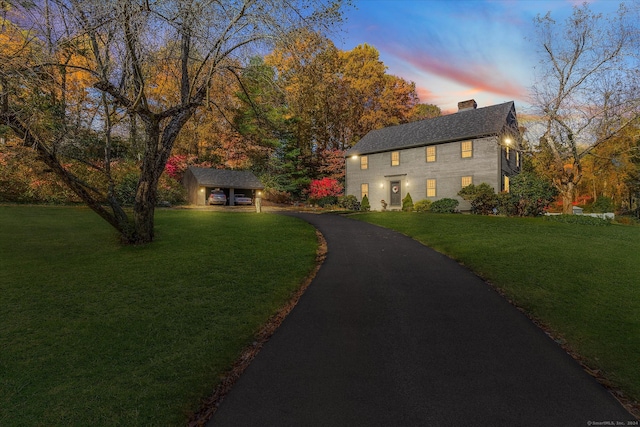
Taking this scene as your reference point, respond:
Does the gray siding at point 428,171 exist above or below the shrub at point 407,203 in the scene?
above

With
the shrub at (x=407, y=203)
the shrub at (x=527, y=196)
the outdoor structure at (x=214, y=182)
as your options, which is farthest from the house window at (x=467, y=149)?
the outdoor structure at (x=214, y=182)

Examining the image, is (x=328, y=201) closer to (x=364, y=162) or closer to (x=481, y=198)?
(x=364, y=162)

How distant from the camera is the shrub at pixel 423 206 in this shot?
25.6 m

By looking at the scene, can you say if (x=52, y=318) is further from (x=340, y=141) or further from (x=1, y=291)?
(x=340, y=141)

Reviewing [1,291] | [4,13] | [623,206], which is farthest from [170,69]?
[623,206]

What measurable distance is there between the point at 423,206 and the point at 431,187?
2.27 metres

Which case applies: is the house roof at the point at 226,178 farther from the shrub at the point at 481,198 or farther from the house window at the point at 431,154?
the shrub at the point at 481,198

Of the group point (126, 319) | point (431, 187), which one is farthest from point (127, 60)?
point (431, 187)

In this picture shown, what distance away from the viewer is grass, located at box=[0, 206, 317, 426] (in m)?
3.12

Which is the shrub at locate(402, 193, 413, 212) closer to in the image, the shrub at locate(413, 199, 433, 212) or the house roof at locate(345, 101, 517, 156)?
the shrub at locate(413, 199, 433, 212)

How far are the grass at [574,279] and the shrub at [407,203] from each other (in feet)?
39.8

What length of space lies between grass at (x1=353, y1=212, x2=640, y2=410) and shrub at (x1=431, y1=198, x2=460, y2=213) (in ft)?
31.7

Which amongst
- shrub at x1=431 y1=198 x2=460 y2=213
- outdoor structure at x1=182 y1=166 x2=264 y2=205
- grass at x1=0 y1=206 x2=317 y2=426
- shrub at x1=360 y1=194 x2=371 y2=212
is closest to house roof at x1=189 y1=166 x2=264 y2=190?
outdoor structure at x1=182 y1=166 x2=264 y2=205

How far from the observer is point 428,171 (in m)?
27.1
